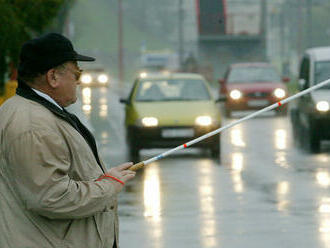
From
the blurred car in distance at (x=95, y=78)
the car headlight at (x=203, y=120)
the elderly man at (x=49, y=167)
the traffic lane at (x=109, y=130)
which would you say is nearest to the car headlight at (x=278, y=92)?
the traffic lane at (x=109, y=130)

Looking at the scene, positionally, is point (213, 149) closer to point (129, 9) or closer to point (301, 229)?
point (301, 229)

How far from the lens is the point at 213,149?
16.9 meters

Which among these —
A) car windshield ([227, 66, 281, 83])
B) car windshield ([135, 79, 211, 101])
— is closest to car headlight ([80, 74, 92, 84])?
car windshield ([227, 66, 281, 83])

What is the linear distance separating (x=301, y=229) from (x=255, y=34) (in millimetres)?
63016

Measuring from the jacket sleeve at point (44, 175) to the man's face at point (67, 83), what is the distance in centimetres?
25

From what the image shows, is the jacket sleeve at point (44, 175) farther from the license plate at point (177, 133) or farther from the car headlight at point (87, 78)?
the car headlight at point (87, 78)

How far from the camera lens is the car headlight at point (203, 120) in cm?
1684

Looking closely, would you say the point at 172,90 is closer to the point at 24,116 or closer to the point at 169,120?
the point at 169,120

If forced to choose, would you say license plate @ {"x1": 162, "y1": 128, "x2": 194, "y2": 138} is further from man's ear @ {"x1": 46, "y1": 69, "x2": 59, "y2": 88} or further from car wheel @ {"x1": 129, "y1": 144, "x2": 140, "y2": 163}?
man's ear @ {"x1": 46, "y1": 69, "x2": 59, "y2": 88}

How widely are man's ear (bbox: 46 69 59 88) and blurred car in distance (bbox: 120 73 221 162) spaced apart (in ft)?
41.3

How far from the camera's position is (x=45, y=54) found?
3.93 m

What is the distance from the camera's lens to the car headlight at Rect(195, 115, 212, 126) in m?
16.8

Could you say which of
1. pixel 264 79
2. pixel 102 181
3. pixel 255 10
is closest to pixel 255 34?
pixel 255 10

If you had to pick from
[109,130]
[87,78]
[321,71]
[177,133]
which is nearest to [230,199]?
[177,133]
